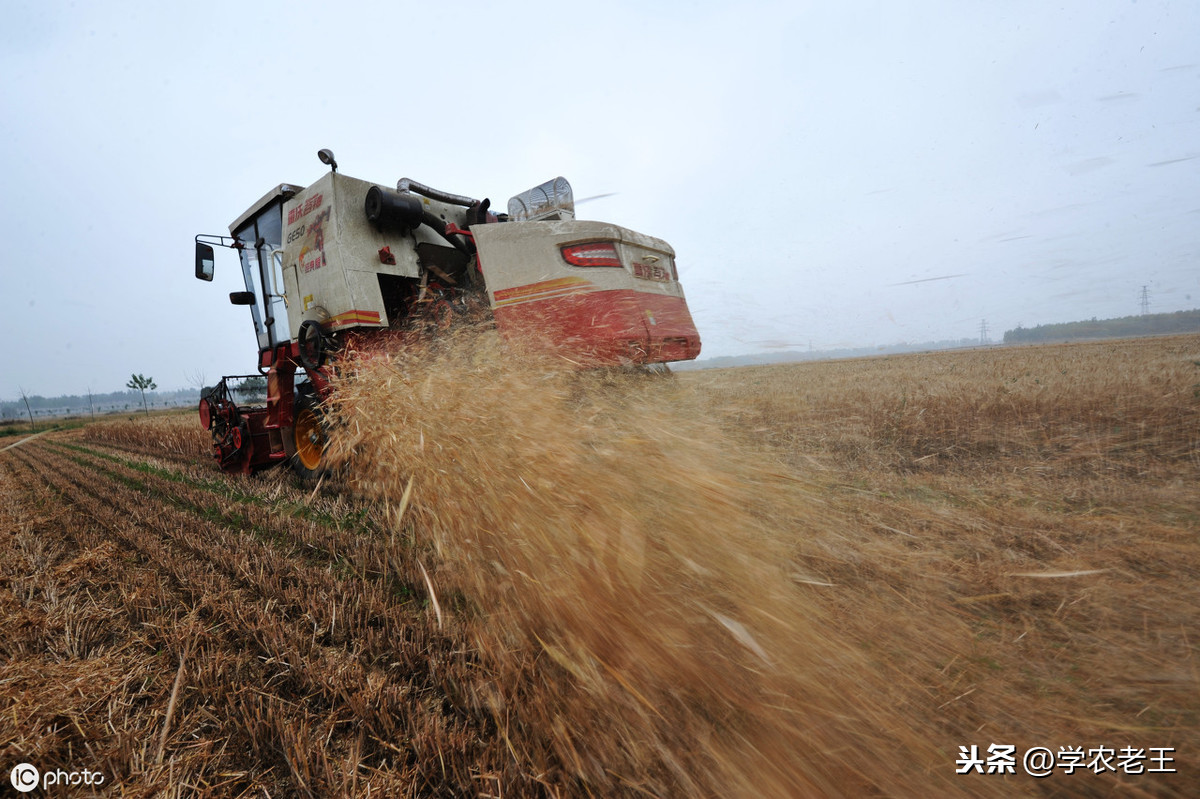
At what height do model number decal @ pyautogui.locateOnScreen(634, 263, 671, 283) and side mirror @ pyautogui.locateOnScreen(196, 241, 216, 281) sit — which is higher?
side mirror @ pyautogui.locateOnScreen(196, 241, 216, 281)

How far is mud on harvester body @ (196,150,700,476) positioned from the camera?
310cm

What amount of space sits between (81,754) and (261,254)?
5.11 meters

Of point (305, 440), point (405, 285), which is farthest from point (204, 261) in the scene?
point (405, 285)

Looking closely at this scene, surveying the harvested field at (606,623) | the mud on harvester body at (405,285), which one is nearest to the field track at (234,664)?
the harvested field at (606,623)

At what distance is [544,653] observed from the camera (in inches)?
67.9

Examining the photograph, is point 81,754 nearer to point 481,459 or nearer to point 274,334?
point 481,459

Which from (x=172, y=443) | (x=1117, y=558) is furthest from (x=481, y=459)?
(x=172, y=443)

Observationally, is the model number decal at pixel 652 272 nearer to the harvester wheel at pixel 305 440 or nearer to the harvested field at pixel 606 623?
the harvested field at pixel 606 623

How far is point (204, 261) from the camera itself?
17.2 ft

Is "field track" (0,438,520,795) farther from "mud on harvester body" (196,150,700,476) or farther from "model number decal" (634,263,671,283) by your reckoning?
"model number decal" (634,263,671,283)

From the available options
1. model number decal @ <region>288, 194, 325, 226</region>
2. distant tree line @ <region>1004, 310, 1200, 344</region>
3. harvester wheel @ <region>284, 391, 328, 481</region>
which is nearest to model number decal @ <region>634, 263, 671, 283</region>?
model number decal @ <region>288, 194, 325, 226</region>

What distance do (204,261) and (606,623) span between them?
20.2 ft

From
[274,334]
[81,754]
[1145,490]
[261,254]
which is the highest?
[261,254]

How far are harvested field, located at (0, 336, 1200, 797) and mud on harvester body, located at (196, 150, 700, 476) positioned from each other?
1.43 feet
